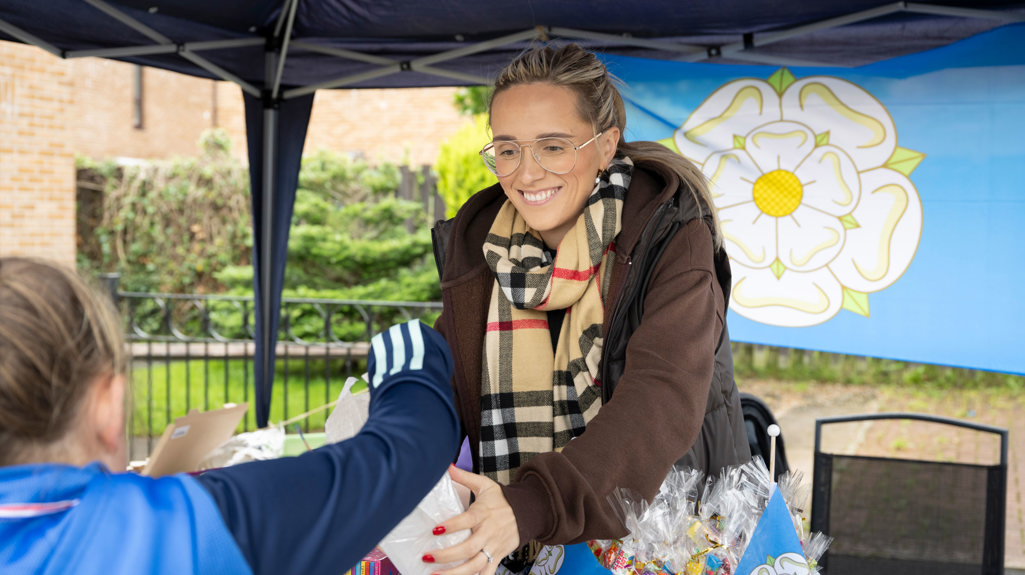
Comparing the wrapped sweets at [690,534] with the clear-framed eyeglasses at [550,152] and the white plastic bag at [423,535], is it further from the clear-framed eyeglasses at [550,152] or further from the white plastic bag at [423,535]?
the clear-framed eyeglasses at [550,152]

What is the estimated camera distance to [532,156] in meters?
1.71

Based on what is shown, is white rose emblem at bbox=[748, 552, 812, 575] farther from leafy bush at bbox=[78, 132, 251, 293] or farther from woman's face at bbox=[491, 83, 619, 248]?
leafy bush at bbox=[78, 132, 251, 293]

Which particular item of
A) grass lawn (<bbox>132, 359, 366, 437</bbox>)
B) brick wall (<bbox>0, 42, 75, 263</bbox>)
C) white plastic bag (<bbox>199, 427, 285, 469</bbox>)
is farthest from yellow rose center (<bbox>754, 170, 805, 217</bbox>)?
brick wall (<bbox>0, 42, 75, 263</bbox>)

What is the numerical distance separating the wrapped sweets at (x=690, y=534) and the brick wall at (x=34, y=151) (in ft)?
25.5

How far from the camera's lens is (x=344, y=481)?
850 mm

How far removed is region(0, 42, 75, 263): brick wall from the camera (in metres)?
7.51

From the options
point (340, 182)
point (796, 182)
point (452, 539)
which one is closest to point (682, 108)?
point (796, 182)

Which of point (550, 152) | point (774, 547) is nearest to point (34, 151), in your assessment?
point (550, 152)

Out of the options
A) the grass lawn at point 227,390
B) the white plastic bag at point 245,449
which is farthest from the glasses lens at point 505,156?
the grass lawn at point 227,390

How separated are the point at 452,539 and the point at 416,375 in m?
0.34

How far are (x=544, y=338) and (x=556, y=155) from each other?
1.24ft

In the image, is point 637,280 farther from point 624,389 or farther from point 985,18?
point 985,18

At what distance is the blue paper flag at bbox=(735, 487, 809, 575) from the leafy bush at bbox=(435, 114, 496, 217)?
6392mm

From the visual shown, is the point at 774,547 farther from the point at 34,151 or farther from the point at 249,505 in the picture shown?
the point at 34,151
